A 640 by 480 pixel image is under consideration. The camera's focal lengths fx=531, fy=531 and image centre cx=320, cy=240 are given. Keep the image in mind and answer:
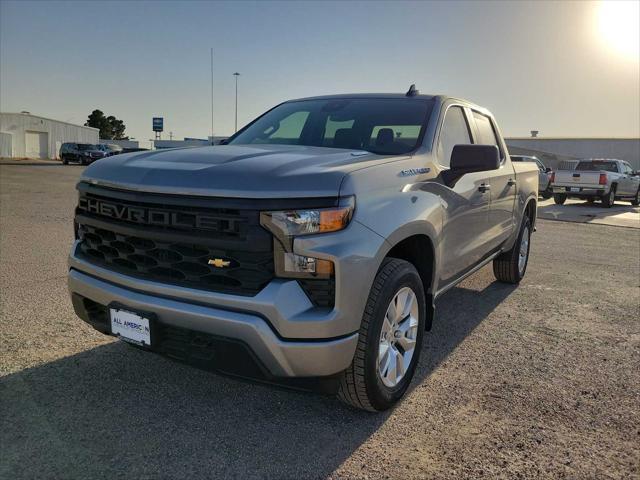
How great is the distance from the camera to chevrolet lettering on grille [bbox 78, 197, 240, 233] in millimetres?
2428

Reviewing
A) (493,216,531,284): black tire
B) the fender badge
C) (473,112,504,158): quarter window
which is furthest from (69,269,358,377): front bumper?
(493,216,531,284): black tire

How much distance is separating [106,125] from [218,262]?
319 ft

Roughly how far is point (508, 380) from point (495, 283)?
2845 millimetres

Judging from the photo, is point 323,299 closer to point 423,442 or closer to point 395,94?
→ point 423,442

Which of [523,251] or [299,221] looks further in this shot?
[523,251]

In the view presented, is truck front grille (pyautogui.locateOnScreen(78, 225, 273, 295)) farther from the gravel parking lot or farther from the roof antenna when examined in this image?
the roof antenna

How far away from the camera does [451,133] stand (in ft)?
13.1

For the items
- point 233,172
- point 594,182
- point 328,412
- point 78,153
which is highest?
point 78,153

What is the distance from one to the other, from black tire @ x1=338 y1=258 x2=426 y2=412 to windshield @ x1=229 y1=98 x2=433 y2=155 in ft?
3.06

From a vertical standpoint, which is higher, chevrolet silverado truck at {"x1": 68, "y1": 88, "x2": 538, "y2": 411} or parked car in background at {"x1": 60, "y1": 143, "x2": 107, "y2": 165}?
parked car in background at {"x1": 60, "y1": 143, "x2": 107, "y2": 165}

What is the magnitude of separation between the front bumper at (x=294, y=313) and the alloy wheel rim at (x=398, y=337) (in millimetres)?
367

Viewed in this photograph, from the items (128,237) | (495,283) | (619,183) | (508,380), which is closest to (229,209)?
(128,237)

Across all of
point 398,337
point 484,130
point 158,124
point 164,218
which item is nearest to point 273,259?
point 164,218

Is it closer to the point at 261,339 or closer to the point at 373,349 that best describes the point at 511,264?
the point at 373,349
